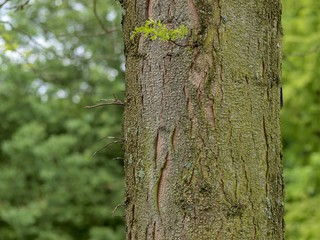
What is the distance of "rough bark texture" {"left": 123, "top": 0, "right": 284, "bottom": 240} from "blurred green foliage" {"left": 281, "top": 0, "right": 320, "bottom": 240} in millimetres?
4133

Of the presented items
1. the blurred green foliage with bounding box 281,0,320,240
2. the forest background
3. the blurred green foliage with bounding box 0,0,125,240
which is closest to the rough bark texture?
the blurred green foliage with bounding box 281,0,320,240

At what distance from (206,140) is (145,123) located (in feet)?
0.68

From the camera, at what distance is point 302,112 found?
7.26 metres

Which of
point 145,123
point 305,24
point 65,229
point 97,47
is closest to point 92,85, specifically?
point 97,47

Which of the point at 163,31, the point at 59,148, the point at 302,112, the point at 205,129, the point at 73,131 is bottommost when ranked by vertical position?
the point at 205,129

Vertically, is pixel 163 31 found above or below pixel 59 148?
below

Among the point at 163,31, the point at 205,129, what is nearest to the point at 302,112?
the point at 205,129

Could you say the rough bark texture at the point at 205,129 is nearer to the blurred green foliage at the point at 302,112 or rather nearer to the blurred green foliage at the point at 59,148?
the blurred green foliage at the point at 302,112

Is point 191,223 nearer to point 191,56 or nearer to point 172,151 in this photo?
point 172,151

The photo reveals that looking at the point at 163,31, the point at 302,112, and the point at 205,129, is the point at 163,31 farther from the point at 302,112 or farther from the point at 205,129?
the point at 302,112

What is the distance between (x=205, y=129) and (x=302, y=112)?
6469 mm

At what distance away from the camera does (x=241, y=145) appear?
1.26 metres

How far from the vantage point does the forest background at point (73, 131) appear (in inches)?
282

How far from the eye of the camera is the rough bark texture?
48.1 inches
